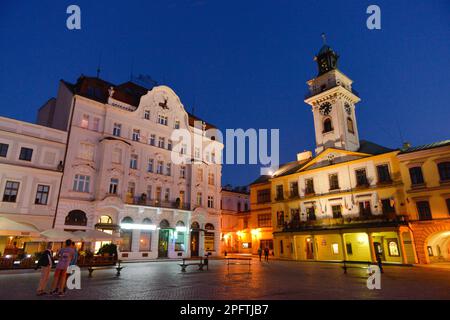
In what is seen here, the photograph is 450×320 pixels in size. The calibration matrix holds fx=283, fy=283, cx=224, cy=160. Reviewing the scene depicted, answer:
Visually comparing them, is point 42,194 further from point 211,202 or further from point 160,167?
point 211,202

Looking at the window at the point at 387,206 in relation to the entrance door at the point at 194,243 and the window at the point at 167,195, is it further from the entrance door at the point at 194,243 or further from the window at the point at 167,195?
the window at the point at 167,195

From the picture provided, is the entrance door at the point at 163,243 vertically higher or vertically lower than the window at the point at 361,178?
lower

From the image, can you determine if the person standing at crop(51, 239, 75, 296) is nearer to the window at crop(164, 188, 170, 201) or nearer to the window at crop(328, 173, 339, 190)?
the window at crop(164, 188, 170, 201)

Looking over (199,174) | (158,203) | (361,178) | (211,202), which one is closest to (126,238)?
(158,203)

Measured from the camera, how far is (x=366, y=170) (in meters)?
33.5

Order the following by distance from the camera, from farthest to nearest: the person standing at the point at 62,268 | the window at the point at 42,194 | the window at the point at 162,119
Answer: the window at the point at 162,119, the window at the point at 42,194, the person standing at the point at 62,268

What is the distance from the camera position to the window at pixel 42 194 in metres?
27.4

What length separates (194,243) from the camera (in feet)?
129

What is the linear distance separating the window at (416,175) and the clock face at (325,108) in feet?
50.3

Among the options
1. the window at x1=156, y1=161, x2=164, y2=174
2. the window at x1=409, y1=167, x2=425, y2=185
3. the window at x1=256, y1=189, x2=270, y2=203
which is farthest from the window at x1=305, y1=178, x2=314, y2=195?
the window at x1=156, y1=161, x2=164, y2=174

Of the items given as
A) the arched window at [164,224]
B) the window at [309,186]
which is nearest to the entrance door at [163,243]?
the arched window at [164,224]

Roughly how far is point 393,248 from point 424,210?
5159mm

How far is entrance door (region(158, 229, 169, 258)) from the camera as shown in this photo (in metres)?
35.4
